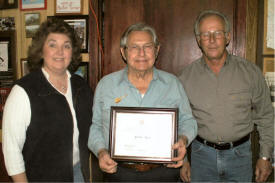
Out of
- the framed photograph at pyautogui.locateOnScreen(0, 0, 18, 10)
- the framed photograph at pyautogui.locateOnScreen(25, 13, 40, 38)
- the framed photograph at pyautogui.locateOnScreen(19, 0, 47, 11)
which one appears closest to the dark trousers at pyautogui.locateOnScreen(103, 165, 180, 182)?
the framed photograph at pyautogui.locateOnScreen(25, 13, 40, 38)

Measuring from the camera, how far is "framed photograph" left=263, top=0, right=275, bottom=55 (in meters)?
2.12

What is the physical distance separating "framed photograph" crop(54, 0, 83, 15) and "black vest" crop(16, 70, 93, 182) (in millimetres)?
990

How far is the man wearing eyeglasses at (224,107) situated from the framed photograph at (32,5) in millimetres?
1708

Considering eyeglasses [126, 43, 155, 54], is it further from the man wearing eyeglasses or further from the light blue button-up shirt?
the man wearing eyeglasses

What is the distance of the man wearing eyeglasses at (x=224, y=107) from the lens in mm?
1805

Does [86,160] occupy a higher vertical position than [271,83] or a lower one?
lower

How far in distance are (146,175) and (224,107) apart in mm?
850

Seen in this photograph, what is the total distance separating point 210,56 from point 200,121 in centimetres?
56

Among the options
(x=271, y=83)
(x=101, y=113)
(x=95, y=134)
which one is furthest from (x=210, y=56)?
(x=95, y=134)

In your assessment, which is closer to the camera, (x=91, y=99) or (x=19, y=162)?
(x=19, y=162)

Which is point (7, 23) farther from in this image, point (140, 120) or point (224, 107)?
point (224, 107)

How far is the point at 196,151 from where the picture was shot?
1.94m

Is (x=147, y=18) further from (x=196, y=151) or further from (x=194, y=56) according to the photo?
(x=196, y=151)

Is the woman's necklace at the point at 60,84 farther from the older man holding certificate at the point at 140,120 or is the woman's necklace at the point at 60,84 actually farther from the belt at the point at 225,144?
the belt at the point at 225,144
